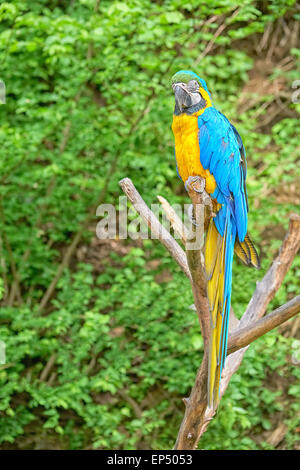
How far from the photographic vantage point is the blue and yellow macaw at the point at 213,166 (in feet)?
6.89

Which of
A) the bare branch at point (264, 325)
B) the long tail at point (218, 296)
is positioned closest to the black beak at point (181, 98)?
the long tail at point (218, 296)

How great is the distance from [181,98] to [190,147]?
171mm

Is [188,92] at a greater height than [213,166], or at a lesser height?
greater

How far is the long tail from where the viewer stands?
2016 millimetres

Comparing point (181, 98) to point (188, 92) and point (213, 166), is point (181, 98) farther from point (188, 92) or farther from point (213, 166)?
point (213, 166)

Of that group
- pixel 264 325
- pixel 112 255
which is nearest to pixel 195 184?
pixel 264 325

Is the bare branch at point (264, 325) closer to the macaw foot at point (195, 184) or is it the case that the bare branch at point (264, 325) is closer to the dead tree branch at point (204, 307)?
the dead tree branch at point (204, 307)

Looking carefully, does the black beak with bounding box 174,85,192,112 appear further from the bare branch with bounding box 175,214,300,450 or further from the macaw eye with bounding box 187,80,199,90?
the bare branch with bounding box 175,214,300,450

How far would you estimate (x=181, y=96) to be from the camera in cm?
211

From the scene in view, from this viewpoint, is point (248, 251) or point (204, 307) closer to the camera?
point (204, 307)

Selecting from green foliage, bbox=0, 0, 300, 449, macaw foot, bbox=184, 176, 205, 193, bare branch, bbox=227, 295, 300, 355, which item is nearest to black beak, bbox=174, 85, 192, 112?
macaw foot, bbox=184, 176, 205, 193

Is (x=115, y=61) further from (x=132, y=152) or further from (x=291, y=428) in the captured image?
(x=291, y=428)

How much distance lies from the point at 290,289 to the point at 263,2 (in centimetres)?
247
